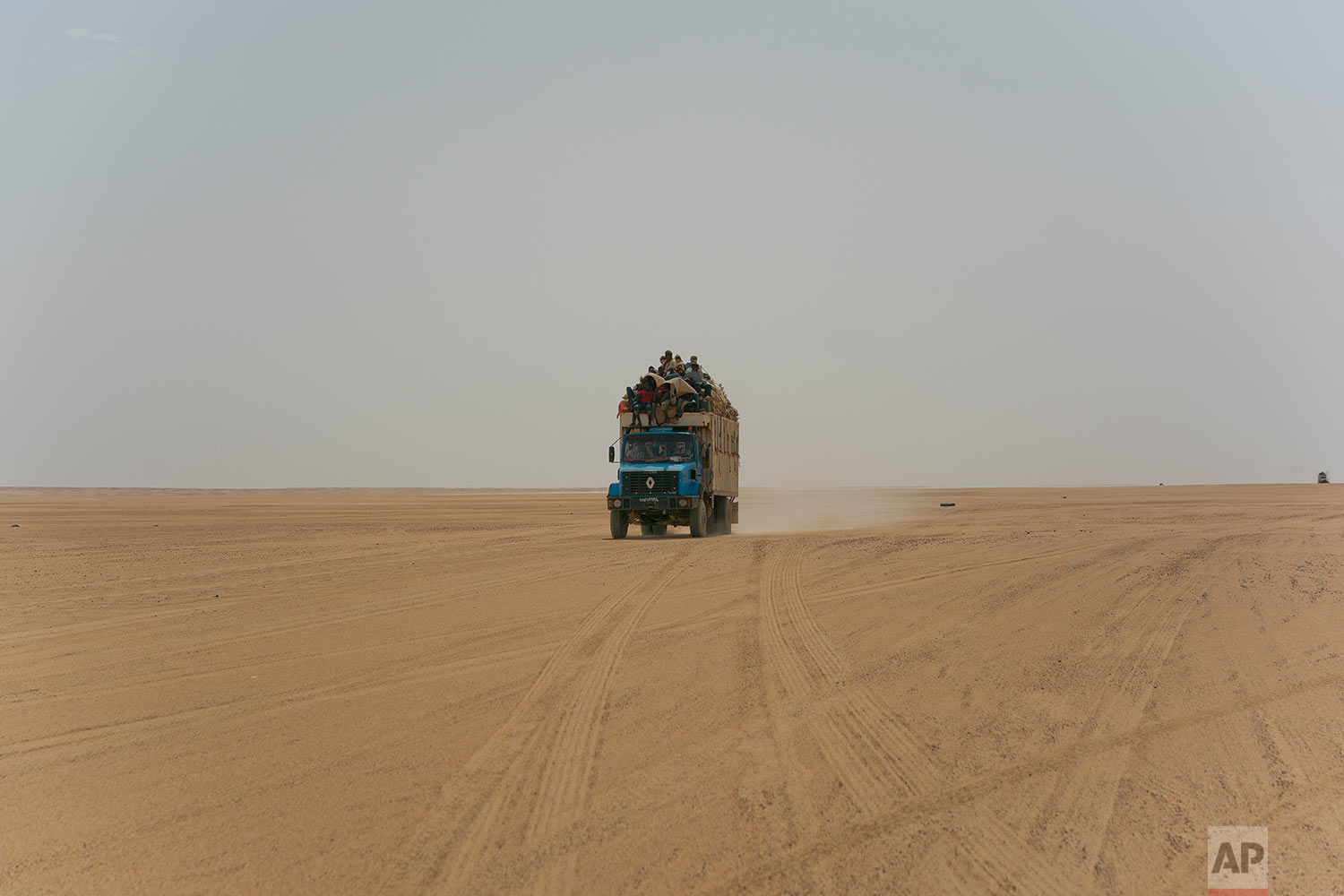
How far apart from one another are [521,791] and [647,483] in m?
22.4

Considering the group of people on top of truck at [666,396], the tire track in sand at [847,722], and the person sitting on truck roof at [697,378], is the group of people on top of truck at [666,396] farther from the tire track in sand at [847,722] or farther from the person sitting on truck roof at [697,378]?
the tire track in sand at [847,722]

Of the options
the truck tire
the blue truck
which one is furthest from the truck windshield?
the truck tire

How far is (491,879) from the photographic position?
4.84 m

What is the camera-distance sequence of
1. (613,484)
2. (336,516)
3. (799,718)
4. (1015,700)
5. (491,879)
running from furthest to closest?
(336,516) → (613,484) → (1015,700) → (799,718) → (491,879)

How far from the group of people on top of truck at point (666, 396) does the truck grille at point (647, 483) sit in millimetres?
1978

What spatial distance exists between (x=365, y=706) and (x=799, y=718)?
3.42 metres

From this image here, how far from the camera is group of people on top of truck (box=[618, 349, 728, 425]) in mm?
29703

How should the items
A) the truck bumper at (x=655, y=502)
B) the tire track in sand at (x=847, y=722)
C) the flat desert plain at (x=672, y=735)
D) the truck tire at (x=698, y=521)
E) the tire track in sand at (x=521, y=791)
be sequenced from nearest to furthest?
the tire track in sand at (x=521, y=791) < the flat desert plain at (x=672, y=735) < the tire track in sand at (x=847, y=722) < the truck bumper at (x=655, y=502) < the truck tire at (x=698, y=521)

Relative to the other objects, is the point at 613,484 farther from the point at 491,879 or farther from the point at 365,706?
the point at 491,879

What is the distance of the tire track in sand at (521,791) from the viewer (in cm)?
496

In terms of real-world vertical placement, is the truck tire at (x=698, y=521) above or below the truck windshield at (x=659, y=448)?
below

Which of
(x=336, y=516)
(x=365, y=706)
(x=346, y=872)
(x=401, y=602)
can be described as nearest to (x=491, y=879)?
(x=346, y=872)

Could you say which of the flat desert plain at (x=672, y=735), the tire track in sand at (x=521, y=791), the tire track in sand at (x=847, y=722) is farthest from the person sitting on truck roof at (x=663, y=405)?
the tire track in sand at (x=521, y=791)

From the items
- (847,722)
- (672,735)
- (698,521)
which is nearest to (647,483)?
(698,521)
